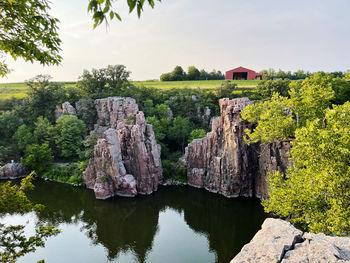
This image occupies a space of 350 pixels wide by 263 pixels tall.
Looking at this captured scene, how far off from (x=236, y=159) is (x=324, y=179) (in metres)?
20.0

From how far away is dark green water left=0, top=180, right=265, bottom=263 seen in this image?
1977 centimetres

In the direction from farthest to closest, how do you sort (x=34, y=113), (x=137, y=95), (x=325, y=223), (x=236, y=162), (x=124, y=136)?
(x=137, y=95), (x=34, y=113), (x=124, y=136), (x=236, y=162), (x=325, y=223)

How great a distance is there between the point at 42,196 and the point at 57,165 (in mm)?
9021

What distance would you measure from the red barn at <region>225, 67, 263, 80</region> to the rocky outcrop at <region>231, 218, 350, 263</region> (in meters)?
78.0

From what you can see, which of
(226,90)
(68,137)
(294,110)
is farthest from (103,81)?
(294,110)

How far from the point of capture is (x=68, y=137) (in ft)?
130

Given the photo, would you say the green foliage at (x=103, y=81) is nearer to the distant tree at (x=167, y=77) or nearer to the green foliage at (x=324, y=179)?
the distant tree at (x=167, y=77)

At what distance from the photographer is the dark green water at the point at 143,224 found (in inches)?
778

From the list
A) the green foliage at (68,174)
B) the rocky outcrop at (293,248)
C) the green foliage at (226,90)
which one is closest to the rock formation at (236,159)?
the green foliage at (68,174)

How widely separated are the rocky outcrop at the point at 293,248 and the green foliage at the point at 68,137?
123 feet

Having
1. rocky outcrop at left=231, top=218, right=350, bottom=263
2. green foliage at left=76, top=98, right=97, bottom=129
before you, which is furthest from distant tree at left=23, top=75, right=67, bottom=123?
rocky outcrop at left=231, top=218, right=350, bottom=263

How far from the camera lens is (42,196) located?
30.6 m

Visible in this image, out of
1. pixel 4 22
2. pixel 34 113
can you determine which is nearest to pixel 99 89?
pixel 34 113

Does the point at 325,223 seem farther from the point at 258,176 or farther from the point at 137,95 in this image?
the point at 137,95
